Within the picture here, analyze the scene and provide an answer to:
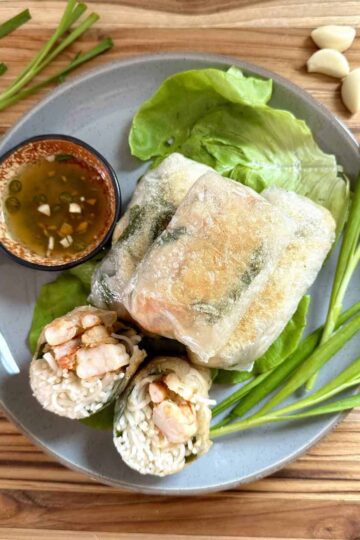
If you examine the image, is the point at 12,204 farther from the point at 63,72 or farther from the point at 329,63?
the point at 329,63

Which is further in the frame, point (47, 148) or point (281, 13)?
point (281, 13)

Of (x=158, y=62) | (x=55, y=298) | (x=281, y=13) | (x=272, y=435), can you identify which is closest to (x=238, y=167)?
(x=158, y=62)

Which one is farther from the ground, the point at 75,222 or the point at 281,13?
the point at 281,13

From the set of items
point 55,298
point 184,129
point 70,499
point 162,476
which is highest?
point 184,129

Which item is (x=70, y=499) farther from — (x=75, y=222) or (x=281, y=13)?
(x=281, y=13)

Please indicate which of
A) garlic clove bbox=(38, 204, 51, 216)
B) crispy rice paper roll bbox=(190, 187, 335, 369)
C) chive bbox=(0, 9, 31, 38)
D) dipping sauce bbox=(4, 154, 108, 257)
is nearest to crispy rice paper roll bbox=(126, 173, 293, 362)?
crispy rice paper roll bbox=(190, 187, 335, 369)

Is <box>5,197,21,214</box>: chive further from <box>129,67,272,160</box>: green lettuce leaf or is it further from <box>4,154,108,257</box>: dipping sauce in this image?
<box>129,67,272,160</box>: green lettuce leaf

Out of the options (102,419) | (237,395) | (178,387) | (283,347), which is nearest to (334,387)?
(283,347)
